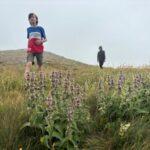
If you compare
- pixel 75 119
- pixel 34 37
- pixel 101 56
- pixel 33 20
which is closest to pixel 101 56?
pixel 101 56

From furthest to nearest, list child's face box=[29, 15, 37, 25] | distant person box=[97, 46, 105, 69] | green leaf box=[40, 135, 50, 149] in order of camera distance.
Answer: distant person box=[97, 46, 105, 69]
child's face box=[29, 15, 37, 25]
green leaf box=[40, 135, 50, 149]

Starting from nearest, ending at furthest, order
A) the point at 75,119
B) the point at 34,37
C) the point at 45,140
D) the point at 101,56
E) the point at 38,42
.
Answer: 1. the point at 45,140
2. the point at 75,119
3. the point at 38,42
4. the point at 34,37
5. the point at 101,56

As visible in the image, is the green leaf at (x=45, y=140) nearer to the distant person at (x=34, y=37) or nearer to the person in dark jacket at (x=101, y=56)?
the distant person at (x=34, y=37)

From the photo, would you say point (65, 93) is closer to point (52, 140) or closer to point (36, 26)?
point (52, 140)

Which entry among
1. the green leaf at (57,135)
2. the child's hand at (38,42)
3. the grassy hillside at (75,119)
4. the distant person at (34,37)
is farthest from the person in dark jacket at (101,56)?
the green leaf at (57,135)

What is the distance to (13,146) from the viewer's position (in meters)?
6.75

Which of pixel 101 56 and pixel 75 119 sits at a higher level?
pixel 101 56

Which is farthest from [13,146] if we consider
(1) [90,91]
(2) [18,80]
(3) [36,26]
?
(3) [36,26]

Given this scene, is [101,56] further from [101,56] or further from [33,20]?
[33,20]

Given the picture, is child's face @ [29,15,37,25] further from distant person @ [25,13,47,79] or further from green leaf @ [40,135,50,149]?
green leaf @ [40,135,50,149]

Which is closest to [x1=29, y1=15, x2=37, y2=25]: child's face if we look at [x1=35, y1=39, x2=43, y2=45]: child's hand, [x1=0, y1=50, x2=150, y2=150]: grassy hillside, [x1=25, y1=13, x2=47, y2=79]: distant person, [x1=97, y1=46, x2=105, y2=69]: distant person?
[x1=25, y1=13, x2=47, y2=79]: distant person

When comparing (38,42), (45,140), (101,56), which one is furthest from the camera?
(101,56)

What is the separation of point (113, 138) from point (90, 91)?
193 centimetres

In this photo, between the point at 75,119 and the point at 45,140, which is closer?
the point at 45,140
